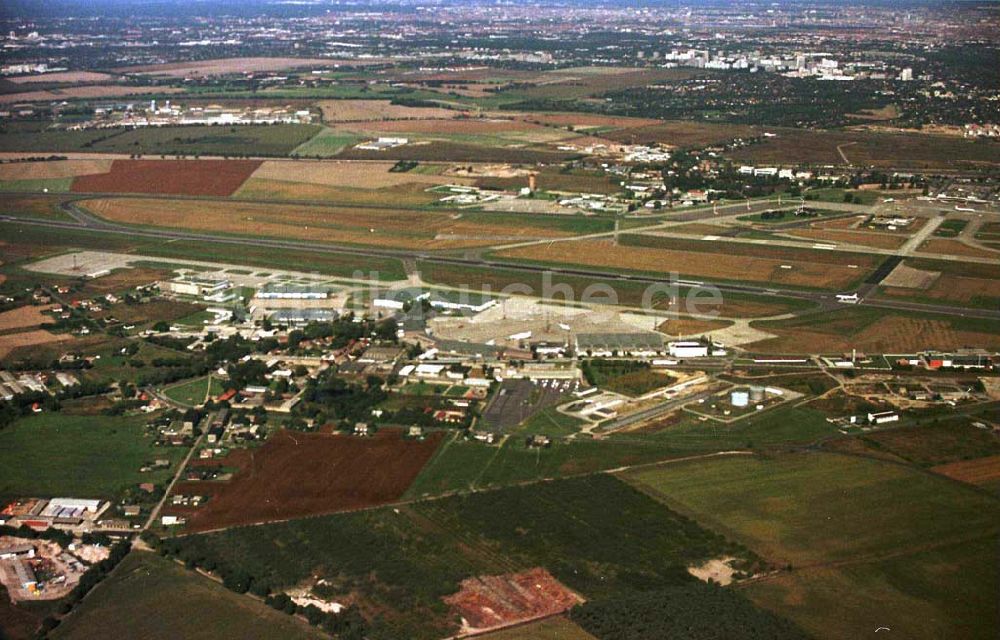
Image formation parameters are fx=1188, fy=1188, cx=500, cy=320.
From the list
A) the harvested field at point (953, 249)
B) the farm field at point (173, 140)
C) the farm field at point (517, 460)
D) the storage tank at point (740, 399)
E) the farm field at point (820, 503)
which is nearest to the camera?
the farm field at point (820, 503)

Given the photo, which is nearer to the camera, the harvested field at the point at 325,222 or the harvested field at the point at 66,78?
the harvested field at the point at 325,222

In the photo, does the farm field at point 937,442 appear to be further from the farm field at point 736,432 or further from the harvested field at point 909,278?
the harvested field at point 909,278

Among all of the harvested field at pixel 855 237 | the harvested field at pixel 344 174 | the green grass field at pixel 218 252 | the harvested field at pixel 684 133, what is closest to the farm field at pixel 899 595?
the green grass field at pixel 218 252

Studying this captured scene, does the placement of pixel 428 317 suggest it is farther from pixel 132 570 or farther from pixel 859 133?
pixel 859 133

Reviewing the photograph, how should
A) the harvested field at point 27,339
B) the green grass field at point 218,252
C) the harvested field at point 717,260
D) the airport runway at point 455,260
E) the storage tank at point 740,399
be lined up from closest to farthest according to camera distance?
the storage tank at point 740,399 → the harvested field at point 27,339 → the airport runway at point 455,260 → the harvested field at point 717,260 → the green grass field at point 218,252

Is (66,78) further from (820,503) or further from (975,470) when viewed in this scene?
(975,470)

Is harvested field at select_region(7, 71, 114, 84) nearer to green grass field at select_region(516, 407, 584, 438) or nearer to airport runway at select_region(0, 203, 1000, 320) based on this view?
airport runway at select_region(0, 203, 1000, 320)
